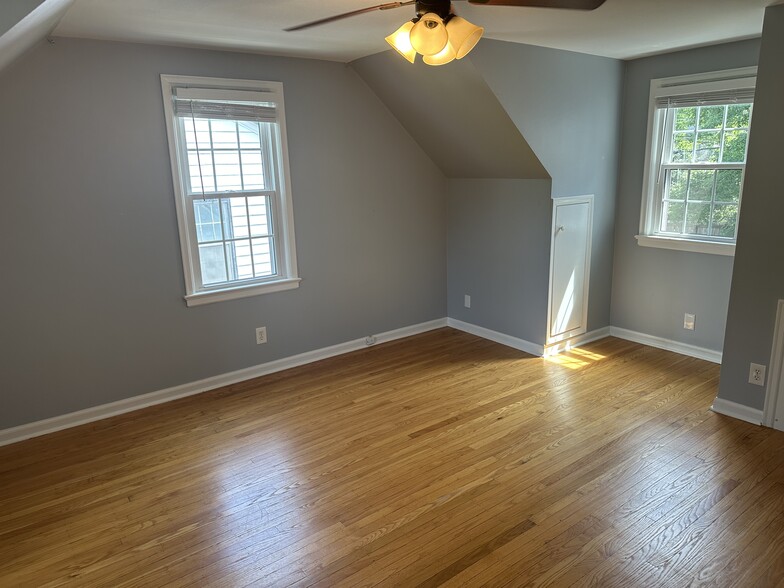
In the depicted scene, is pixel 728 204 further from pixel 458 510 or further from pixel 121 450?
pixel 121 450

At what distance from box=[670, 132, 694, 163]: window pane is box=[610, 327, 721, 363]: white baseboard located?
143 centimetres

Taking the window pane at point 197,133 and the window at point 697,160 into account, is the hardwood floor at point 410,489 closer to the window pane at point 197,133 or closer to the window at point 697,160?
the window at point 697,160

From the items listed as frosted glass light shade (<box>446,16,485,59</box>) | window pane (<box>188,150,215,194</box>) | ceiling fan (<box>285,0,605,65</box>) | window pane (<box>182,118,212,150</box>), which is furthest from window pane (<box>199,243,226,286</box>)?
frosted glass light shade (<box>446,16,485,59</box>)

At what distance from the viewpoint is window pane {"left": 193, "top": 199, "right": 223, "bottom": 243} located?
3.51 m

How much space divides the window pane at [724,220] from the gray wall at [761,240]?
96 cm

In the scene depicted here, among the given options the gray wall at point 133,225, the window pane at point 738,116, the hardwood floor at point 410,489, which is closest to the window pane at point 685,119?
the window pane at point 738,116

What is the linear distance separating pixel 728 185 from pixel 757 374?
1.46 meters

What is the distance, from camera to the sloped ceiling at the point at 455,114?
343 centimetres

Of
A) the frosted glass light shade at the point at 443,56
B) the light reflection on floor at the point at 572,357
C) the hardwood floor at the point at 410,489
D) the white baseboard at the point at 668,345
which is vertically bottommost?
the hardwood floor at the point at 410,489

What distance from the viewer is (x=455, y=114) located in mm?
3746

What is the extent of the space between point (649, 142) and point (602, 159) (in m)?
0.36

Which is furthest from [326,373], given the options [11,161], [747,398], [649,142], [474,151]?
[649,142]

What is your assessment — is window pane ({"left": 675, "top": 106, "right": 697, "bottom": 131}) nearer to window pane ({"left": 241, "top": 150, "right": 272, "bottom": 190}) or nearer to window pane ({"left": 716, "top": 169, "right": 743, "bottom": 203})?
window pane ({"left": 716, "top": 169, "right": 743, "bottom": 203})

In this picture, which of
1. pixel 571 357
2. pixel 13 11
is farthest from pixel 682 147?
pixel 13 11
